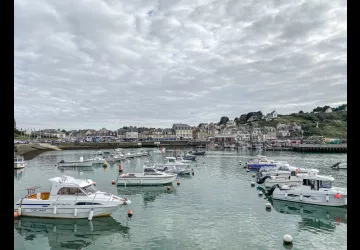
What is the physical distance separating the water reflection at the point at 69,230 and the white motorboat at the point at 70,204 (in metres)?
0.49

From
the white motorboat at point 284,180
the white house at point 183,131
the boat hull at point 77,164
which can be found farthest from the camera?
the white house at point 183,131

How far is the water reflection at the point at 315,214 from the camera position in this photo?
2089 centimetres

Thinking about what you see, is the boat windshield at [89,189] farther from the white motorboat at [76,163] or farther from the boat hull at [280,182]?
the white motorboat at [76,163]

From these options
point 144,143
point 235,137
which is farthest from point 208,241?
point 235,137

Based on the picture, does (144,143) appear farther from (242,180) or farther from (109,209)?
(109,209)

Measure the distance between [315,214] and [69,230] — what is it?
20416 millimetres

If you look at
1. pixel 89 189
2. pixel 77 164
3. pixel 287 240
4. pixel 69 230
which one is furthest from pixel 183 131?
pixel 287 240

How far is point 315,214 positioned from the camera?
23.5 meters

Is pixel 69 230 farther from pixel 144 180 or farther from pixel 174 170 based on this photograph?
pixel 174 170

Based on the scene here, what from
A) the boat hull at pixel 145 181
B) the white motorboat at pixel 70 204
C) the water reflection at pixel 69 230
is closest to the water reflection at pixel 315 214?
the water reflection at pixel 69 230

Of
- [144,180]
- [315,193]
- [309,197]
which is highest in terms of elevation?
[315,193]

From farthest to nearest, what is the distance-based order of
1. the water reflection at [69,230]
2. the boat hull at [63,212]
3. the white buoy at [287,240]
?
the boat hull at [63,212] < the water reflection at [69,230] < the white buoy at [287,240]

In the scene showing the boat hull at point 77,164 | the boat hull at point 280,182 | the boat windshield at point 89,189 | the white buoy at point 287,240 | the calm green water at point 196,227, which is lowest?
the boat hull at point 77,164
